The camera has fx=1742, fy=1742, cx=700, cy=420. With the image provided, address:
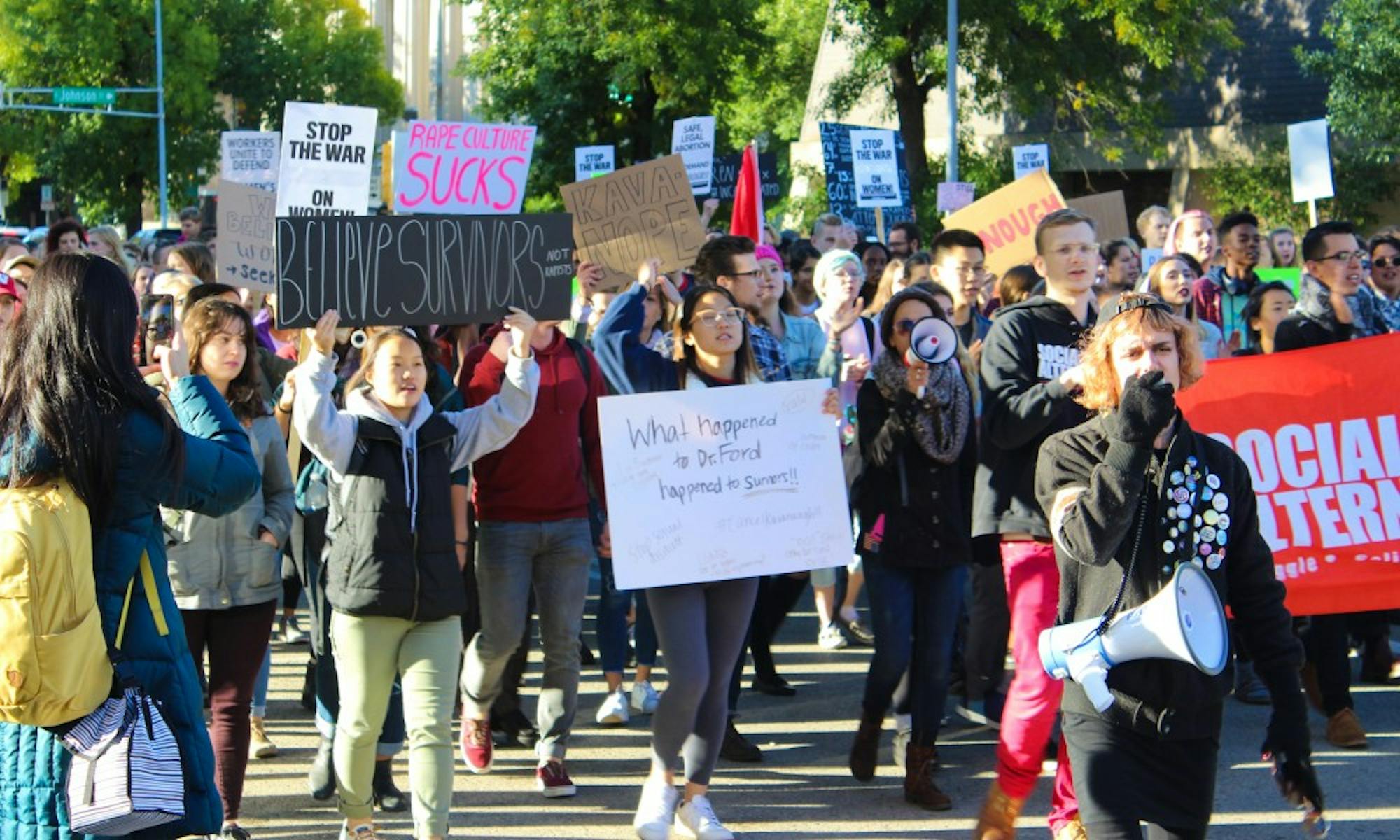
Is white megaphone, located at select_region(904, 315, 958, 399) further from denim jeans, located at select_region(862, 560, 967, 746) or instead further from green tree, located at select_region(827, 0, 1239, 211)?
green tree, located at select_region(827, 0, 1239, 211)

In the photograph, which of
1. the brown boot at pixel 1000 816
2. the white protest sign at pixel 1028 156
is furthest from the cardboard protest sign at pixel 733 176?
the brown boot at pixel 1000 816

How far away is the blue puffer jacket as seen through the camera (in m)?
3.64

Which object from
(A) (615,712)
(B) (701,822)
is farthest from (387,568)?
(A) (615,712)

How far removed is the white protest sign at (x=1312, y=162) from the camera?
14.5 metres

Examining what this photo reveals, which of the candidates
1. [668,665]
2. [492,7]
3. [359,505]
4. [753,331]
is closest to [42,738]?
[359,505]

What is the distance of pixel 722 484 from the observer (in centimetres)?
614

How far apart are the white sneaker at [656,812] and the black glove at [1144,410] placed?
2505 millimetres

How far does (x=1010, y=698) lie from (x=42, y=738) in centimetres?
300

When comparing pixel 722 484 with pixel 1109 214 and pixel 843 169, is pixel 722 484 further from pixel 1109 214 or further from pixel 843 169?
pixel 843 169

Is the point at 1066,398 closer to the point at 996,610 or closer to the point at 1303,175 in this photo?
the point at 996,610

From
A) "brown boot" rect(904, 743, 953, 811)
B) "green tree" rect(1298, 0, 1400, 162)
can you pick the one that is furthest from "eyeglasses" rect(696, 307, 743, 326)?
"green tree" rect(1298, 0, 1400, 162)

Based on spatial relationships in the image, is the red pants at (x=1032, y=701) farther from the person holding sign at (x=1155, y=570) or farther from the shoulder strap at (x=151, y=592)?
the shoulder strap at (x=151, y=592)

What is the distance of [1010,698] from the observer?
548 cm

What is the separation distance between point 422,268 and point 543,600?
1.36m
